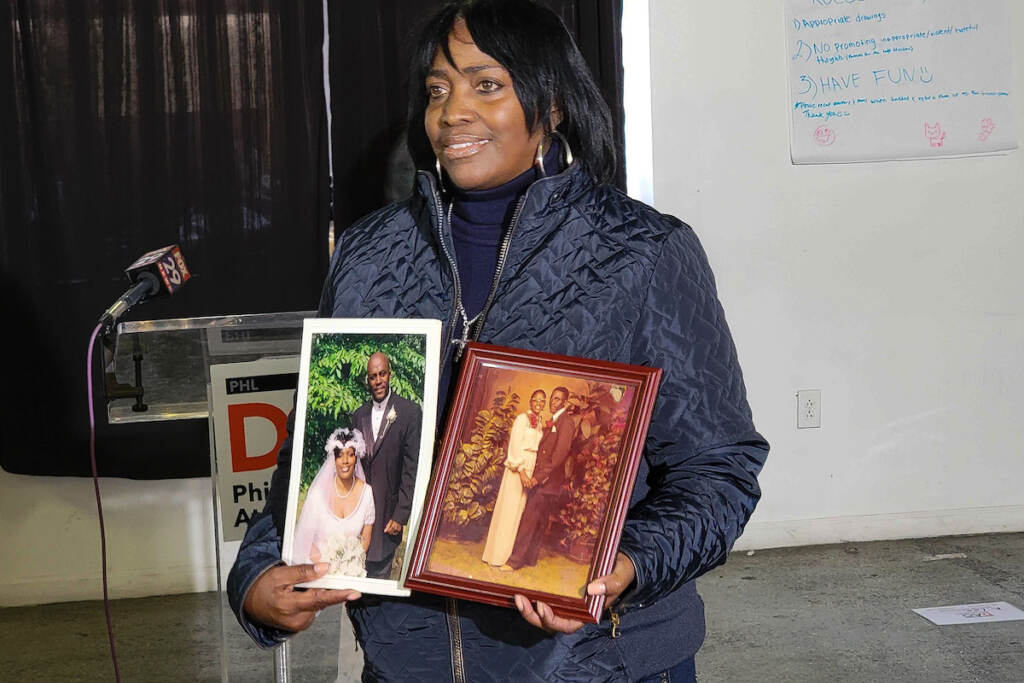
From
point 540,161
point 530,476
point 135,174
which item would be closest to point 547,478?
point 530,476

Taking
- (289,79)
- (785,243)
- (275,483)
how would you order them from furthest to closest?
1. (785,243)
2. (289,79)
3. (275,483)

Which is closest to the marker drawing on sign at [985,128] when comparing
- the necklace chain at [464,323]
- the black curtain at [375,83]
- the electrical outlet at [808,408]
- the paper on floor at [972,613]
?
the electrical outlet at [808,408]

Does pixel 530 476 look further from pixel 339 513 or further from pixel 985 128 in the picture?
pixel 985 128

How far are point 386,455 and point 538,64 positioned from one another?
44cm

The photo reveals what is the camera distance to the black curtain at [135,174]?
329cm

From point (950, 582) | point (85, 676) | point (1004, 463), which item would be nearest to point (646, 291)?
point (85, 676)

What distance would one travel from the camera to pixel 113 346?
1764mm

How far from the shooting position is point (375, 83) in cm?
336

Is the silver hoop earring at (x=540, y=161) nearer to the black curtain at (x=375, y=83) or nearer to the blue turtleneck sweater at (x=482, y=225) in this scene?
the blue turtleneck sweater at (x=482, y=225)

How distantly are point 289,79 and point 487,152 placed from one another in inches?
93.6

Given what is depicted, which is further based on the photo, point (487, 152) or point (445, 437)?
point (487, 152)

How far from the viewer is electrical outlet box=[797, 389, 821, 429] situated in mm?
3779

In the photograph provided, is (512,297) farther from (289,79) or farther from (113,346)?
(289,79)

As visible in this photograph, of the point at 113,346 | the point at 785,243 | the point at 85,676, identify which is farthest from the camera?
the point at 785,243
